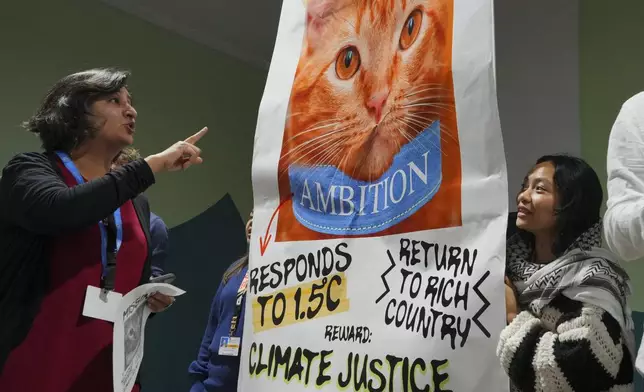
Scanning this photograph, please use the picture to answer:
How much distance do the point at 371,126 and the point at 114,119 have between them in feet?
1.94

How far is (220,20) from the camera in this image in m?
3.34

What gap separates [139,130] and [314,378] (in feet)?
7.23

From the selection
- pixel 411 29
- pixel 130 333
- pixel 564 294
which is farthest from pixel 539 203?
pixel 130 333

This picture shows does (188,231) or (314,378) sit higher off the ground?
(188,231)

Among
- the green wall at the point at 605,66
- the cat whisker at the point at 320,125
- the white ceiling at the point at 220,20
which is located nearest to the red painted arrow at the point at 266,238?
the cat whisker at the point at 320,125

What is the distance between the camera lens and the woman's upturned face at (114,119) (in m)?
1.46

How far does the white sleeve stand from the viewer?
2.92 ft

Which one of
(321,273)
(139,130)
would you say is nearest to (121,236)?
(321,273)

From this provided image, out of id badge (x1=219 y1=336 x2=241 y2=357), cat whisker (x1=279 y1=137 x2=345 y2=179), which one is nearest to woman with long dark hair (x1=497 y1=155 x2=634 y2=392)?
cat whisker (x1=279 y1=137 x2=345 y2=179)

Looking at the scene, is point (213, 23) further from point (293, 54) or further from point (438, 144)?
point (438, 144)

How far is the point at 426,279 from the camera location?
3.67ft

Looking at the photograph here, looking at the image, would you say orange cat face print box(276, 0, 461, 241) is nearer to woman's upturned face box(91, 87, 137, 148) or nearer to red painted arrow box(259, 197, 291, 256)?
red painted arrow box(259, 197, 291, 256)

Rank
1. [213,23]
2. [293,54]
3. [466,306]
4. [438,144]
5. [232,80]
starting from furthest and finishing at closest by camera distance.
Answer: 1. [232,80]
2. [213,23]
3. [293,54]
4. [438,144]
5. [466,306]

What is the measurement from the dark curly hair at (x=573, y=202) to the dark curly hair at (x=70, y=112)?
3.24 feet
